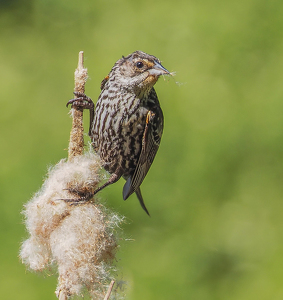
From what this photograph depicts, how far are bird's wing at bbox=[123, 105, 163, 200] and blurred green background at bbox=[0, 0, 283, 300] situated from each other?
2.78 feet

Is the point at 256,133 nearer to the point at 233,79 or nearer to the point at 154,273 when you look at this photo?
the point at 233,79

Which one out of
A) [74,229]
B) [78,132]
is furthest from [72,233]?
[78,132]

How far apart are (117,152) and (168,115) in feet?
4.28

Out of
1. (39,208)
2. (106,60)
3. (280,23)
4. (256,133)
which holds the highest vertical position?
(280,23)

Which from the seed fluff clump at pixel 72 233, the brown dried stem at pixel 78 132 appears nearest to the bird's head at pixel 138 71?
the brown dried stem at pixel 78 132

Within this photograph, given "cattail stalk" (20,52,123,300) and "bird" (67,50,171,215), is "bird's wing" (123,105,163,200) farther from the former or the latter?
"cattail stalk" (20,52,123,300)

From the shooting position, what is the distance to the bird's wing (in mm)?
2104

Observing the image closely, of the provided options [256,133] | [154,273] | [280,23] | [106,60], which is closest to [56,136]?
[106,60]

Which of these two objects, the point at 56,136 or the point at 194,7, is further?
the point at 194,7

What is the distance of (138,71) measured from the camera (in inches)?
78.4

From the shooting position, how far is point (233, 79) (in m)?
3.61

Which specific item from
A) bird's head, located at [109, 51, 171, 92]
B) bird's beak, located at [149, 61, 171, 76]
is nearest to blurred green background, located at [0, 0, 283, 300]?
bird's head, located at [109, 51, 171, 92]

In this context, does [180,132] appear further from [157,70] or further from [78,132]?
[78,132]

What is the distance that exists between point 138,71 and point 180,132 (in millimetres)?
1390
